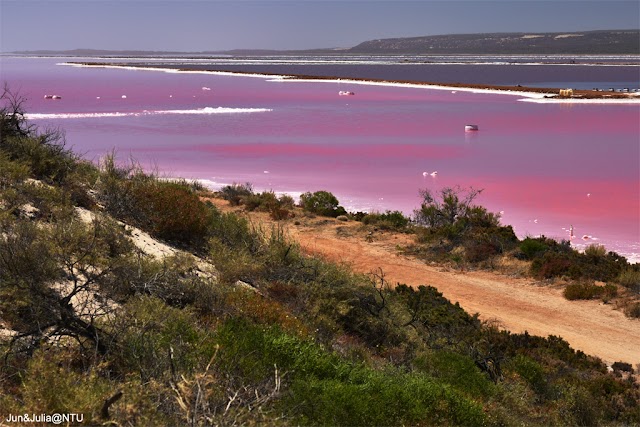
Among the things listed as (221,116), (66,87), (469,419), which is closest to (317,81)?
(66,87)

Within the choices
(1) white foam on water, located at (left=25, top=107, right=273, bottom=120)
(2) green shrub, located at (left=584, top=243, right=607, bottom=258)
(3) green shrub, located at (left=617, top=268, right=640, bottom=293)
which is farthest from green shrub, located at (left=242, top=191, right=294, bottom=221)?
(1) white foam on water, located at (left=25, top=107, right=273, bottom=120)

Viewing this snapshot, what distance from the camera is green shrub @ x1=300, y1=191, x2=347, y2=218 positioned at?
14.1 meters

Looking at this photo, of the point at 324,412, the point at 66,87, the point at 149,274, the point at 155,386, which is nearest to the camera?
the point at 155,386

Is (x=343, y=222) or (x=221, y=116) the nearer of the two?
(x=343, y=222)

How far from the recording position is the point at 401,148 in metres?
22.5

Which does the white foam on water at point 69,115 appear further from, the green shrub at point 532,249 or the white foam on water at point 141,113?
the green shrub at point 532,249

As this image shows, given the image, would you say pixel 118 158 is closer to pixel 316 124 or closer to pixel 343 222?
pixel 343 222

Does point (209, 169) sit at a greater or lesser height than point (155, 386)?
lesser

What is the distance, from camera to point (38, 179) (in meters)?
8.25

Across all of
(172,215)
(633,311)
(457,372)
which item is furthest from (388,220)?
(457,372)

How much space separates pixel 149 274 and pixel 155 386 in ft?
8.87

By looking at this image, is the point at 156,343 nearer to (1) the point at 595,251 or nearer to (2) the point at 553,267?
(2) the point at 553,267

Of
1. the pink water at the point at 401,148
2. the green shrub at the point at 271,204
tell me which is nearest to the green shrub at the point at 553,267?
the pink water at the point at 401,148

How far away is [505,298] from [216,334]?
616 centimetres
